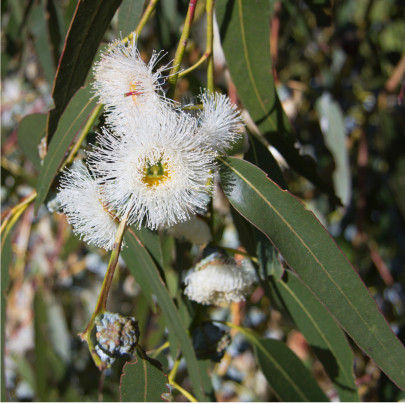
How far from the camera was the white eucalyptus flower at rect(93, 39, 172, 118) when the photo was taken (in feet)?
2.22

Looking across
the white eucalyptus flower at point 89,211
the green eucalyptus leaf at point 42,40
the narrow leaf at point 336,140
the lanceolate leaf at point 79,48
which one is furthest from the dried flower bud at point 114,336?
the narrow leaf at point 336,140

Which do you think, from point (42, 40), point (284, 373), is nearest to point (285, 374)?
point (284, 373)

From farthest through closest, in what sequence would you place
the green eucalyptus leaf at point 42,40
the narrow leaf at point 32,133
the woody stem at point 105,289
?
the green eucalyptus leaf at point 42,40 < the narrow leaf at point 32,133 < the woody stem at point 105,289

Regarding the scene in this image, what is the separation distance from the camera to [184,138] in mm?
666

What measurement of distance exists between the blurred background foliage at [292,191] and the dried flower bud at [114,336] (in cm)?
86

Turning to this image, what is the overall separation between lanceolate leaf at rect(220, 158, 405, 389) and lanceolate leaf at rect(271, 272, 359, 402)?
0.22 metres

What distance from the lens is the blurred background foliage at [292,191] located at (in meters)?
1.66

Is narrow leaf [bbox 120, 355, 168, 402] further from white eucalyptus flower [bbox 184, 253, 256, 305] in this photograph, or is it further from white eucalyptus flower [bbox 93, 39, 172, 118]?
white eucalyptus flower [bbox 93, 39, 172, 118]

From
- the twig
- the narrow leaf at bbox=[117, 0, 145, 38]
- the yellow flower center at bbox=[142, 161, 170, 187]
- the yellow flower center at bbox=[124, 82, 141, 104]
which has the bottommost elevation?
the yellow flower center at bbox=[142, 161, 170, 187]

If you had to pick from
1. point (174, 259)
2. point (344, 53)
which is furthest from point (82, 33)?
point (344, 53)

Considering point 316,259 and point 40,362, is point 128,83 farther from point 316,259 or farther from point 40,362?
point 40,362

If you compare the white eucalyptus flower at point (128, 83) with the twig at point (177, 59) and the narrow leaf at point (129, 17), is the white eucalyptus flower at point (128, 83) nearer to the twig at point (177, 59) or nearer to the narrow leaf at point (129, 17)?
the twig at point (177, 59)

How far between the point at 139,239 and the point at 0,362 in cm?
42

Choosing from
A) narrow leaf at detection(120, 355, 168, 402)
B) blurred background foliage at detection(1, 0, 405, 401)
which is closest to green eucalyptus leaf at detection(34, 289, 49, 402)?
blurred background foliage at detection(1, 0, 405, 401)
